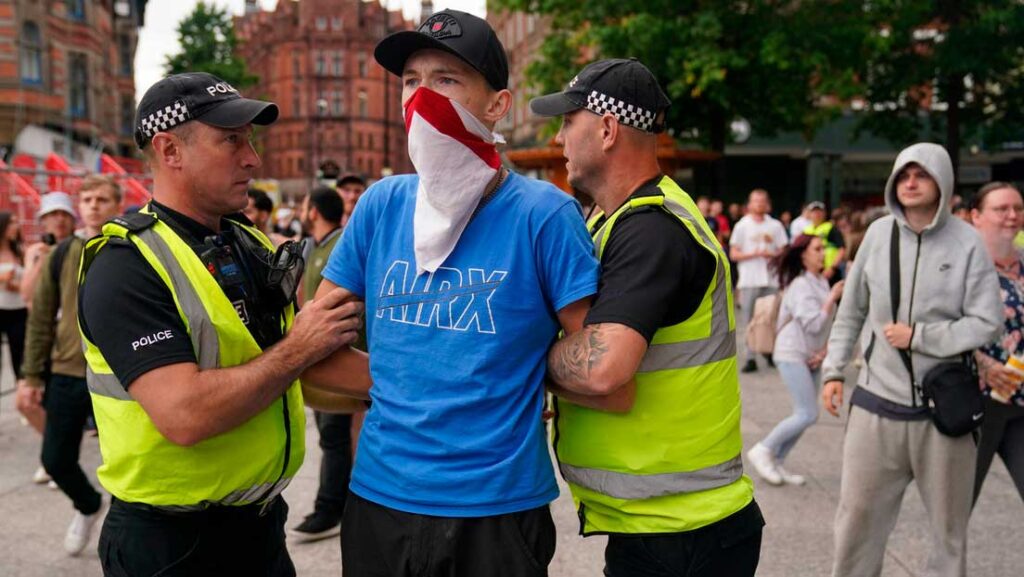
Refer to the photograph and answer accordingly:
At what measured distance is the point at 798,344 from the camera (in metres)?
6.29

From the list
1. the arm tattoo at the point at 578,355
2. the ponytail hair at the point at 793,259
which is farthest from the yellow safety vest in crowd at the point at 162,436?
the ponytail hair at the point at 793,259

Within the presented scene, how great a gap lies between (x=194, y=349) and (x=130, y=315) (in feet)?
0.58

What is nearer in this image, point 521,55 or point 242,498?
point 242,498

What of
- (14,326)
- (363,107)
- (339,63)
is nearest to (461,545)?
(14,326)

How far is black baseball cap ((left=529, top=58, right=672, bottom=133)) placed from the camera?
2.38 m

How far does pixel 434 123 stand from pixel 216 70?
43.2m

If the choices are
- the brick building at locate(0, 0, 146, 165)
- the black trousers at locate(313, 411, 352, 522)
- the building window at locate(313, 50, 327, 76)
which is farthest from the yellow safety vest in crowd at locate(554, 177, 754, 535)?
the building window at locate(313, 50, 327, 76)

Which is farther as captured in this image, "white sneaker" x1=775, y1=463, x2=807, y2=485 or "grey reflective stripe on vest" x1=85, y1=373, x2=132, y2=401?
"white sneaker" x1=775, y1=463, x2=807, y2=485

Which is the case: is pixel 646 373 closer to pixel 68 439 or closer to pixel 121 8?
pixel 68 439

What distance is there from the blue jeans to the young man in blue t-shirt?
4243 mm

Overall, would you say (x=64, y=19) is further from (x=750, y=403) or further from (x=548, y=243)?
(x=548, y=243)

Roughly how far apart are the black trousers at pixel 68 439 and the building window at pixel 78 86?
31642 mm

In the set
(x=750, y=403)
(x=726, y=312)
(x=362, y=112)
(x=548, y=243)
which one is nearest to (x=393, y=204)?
(x=548, y=243)

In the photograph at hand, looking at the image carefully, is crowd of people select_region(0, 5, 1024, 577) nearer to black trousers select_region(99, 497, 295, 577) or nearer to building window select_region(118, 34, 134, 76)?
black trousers select_region(99, 497, 295, 577)
